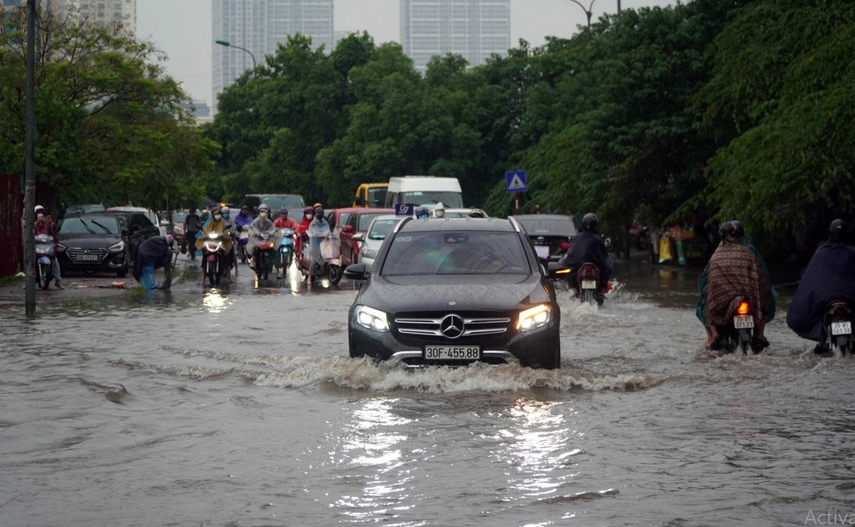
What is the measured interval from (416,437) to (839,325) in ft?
17.3

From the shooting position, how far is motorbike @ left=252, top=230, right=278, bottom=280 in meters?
27.9

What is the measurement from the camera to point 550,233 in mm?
28703

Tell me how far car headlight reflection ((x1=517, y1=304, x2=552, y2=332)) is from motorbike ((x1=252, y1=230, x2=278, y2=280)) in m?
17.4

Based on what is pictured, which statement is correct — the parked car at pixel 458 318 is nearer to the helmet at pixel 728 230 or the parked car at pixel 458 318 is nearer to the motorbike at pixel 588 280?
the helmet at pixel 728 230

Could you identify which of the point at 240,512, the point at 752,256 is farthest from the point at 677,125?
the point at 240,512

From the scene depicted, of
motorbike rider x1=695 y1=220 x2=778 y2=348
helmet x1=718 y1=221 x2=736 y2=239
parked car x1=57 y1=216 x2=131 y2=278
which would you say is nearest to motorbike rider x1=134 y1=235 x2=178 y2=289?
parked car x1=57 y1=216 x2=131 y2=278

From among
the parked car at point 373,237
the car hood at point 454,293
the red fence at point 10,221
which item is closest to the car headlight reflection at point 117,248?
the red fence at point 10,221

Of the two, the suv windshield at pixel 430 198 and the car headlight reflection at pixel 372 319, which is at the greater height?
the suv windshield at pixel 430 198

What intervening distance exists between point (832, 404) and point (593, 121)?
2544cm

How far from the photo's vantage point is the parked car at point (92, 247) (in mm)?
29438

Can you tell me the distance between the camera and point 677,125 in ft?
109

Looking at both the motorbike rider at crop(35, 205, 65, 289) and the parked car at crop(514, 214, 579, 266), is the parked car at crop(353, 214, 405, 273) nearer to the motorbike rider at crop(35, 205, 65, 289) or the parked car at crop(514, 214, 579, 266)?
the parked car at crop(514, 214, 579, 266)

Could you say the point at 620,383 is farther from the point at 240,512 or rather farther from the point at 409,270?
the point at 240,512

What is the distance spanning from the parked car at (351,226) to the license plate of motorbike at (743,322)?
1647cm
